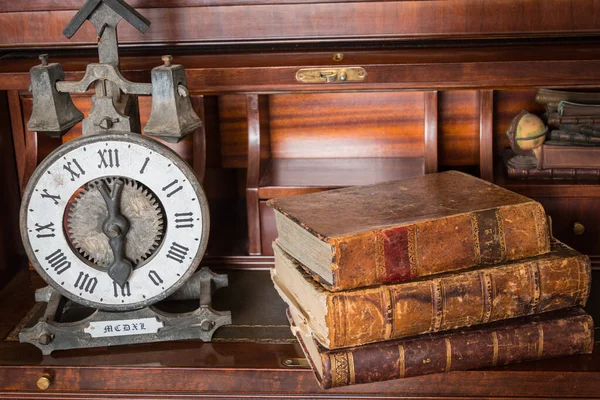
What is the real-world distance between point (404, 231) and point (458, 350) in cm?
23

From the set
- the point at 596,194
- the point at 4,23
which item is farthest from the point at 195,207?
the point at 596,194

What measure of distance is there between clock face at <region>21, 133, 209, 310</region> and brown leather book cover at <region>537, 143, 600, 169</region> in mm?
738

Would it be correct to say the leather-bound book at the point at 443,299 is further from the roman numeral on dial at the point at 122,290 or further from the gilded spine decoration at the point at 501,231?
the roman numeral on dial at the point at 122,290

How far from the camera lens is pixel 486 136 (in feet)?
6.07

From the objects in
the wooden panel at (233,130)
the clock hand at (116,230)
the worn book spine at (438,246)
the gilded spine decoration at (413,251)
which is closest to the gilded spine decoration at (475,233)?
the worn book spine at (438,246)

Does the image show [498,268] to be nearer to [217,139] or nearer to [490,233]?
[490,233]

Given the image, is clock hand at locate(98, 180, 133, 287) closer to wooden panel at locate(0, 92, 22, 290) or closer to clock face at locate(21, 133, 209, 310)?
clock face at locate(21, 133, 209, 310)

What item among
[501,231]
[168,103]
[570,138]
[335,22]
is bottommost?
[501,231]

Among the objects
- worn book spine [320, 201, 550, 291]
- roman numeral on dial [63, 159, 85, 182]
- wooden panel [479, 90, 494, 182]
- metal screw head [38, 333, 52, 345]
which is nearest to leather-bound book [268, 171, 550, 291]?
worn book spine [320, 201, 550, 291]

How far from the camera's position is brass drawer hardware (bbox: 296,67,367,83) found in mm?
1677

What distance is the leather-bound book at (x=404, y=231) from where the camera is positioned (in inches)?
55.7

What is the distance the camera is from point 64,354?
158 centimetres

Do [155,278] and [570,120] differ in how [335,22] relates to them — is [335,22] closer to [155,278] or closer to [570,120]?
[570,120]

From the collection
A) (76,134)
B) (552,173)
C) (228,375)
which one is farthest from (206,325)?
(552,173)
